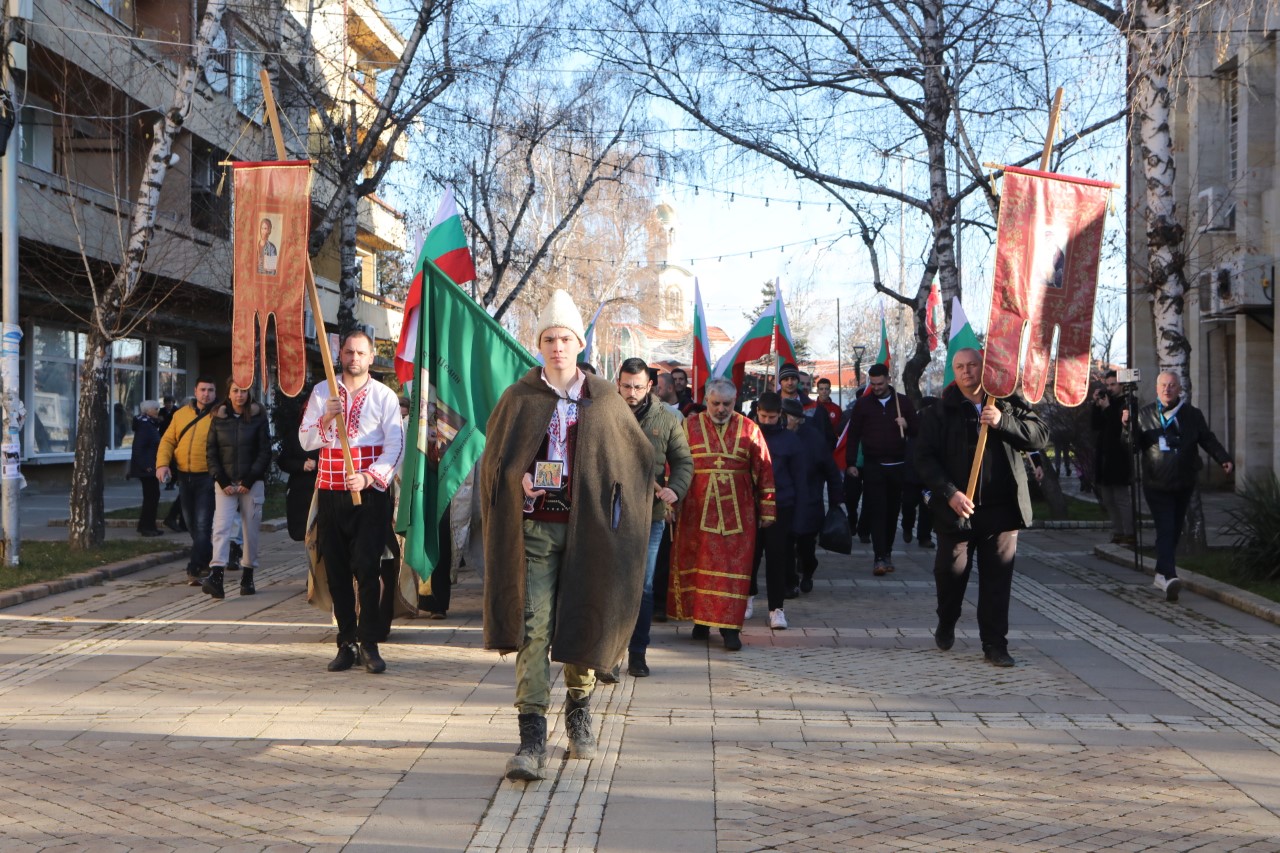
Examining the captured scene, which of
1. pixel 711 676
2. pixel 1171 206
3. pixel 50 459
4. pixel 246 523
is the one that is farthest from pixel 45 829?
pixel 50 459

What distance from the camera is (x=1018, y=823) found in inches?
201

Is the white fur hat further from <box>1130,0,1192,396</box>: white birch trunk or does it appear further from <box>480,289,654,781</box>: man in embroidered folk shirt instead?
<box>1130,0,1192,396</box>: white birch trunk

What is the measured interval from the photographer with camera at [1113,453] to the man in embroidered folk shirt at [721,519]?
6.70m

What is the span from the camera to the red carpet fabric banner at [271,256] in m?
7.83

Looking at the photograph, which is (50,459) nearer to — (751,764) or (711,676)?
(711,676)

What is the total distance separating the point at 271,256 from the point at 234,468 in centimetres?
412

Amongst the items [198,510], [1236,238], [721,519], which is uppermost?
[1236,238]

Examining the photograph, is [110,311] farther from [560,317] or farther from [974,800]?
[974,800]

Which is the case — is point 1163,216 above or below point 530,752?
above

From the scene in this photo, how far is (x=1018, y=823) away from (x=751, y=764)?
1264 millimetres

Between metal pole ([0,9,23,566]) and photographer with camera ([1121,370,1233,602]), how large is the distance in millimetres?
10248

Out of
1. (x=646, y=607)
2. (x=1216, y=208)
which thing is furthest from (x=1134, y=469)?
(x=1216, y=208)

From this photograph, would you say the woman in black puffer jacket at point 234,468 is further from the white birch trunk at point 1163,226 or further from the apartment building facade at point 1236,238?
the apartment building facade at point 1236,238

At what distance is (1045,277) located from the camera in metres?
8.60
